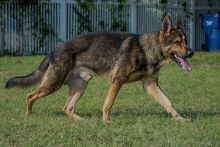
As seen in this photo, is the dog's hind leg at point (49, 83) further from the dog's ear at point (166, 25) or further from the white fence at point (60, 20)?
the white fence at point (60, 20)

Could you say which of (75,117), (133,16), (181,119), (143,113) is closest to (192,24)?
(133,16)

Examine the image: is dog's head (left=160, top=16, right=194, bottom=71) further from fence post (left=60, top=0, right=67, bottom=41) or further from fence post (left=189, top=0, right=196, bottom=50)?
fence post (left=189, top=0, right=196, bottom=50)

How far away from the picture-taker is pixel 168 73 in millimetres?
17828

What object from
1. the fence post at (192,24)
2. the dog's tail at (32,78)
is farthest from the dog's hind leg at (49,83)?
the fence post at (192,24)

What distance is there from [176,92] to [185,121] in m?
4.24

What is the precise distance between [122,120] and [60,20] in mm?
16453

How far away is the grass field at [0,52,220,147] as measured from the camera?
785 cm

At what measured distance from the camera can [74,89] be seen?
422 inches

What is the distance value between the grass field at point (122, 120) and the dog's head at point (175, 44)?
2.99 feet

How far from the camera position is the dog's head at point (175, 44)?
388 inches

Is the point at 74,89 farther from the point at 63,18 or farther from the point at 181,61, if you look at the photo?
the point at 63,18

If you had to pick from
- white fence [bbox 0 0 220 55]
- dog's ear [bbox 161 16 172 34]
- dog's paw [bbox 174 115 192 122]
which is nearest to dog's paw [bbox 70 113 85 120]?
dog's paw [bbox 174 115 192 122]

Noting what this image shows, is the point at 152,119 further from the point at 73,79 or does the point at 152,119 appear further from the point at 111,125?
the point at 73,79

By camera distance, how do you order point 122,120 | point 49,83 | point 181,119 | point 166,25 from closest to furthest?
point 122,120, point 181,119, point 166,25, point 49,83
